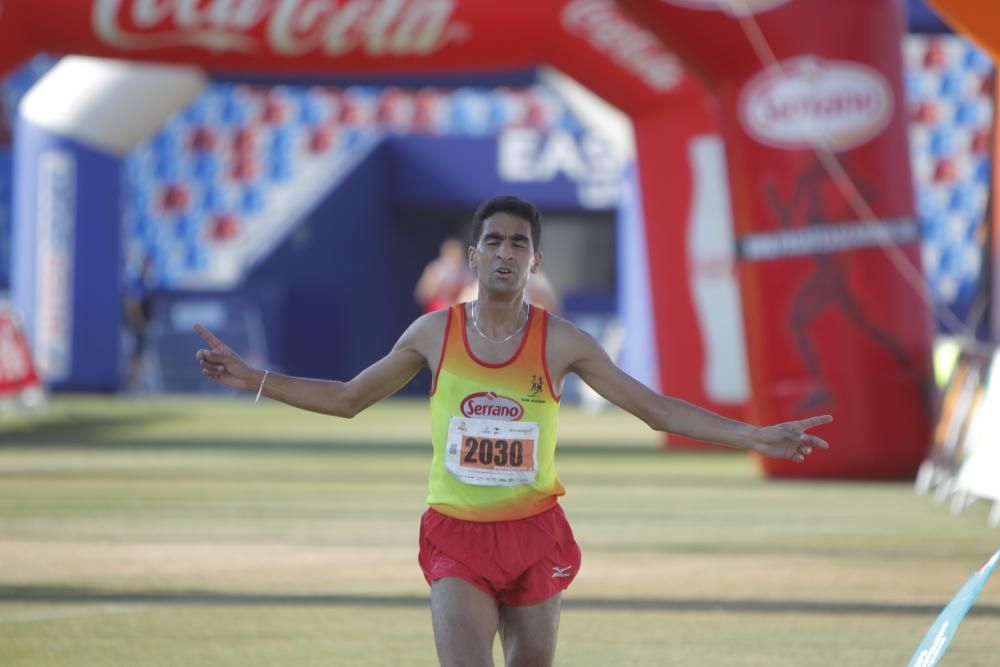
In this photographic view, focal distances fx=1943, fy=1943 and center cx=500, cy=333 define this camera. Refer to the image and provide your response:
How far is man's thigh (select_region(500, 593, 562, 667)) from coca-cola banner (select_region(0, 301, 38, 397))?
57.3 feet

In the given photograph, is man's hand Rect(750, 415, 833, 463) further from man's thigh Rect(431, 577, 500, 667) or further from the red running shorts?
man's thigh Rect(431, 577, 500, 667)

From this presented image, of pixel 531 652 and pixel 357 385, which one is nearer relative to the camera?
pixel 531 652

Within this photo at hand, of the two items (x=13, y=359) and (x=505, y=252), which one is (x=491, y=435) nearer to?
(x=505, y=252)

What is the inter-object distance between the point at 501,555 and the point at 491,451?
256 millimetres

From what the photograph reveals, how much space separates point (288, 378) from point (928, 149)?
98.9ft

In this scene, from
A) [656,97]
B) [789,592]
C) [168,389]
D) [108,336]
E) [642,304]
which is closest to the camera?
[789,592]

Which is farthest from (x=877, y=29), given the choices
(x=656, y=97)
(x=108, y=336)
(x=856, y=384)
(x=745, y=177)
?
(x=108, y=336)

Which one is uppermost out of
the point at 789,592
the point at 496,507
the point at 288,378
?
the point at 288,378

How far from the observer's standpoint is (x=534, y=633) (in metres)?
4.77

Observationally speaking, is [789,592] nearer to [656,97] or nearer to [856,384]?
[856,384]

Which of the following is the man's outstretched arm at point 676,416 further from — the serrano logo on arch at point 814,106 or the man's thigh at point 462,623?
the serrano logo on arch at point 814,106

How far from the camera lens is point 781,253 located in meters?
13.5

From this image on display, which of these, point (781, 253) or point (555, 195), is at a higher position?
point (555, 195)

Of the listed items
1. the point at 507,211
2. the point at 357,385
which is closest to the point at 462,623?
the point at 357,385
